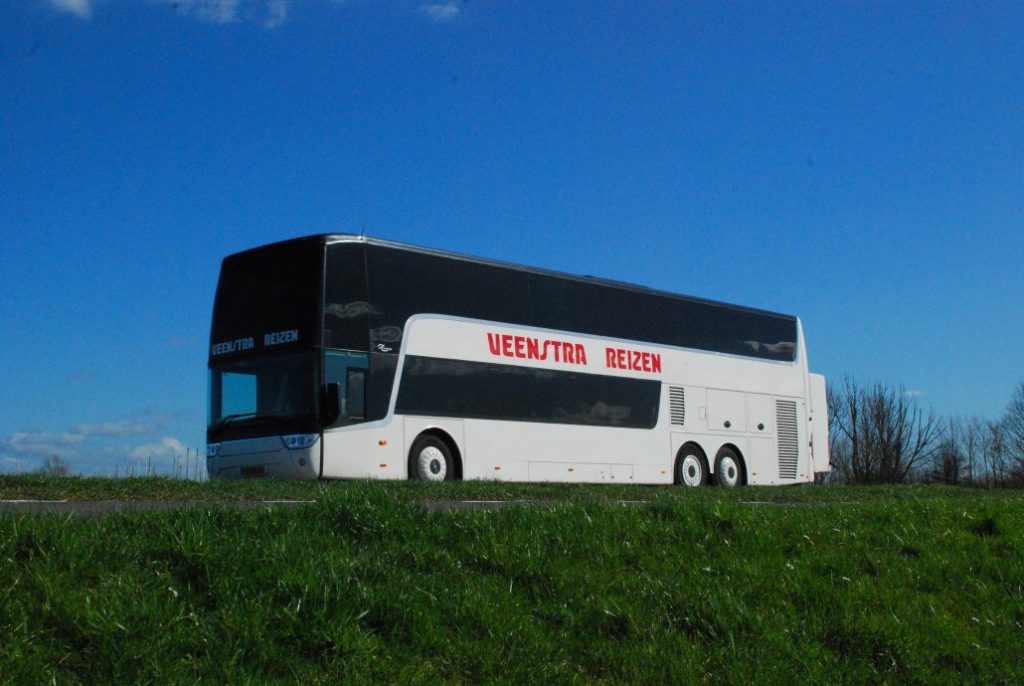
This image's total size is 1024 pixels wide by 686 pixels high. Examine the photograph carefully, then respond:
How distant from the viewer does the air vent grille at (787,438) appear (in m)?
27.9

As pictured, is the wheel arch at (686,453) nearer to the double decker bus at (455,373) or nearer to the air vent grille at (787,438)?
the double decker bus at (455,373)

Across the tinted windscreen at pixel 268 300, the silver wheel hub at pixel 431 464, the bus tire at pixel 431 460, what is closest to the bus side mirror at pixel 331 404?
the tinted windscreen at pixel 268 300

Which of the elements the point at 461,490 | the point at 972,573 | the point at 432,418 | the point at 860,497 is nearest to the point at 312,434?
the point at 432,418

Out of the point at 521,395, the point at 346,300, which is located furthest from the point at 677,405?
the point at 346,300

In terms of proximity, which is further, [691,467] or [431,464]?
[691,467]

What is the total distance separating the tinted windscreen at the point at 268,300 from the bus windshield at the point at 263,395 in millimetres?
245

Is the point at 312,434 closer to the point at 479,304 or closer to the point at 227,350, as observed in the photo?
the point at 227,350

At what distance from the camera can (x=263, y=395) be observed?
1881 cm

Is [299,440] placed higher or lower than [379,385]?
lower

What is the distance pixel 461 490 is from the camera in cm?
1514

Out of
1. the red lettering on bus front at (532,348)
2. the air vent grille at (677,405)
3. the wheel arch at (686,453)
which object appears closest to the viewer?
the red lettering on bus front at (532,348)

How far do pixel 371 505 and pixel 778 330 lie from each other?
69.4 feet

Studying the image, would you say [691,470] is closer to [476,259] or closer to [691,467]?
[691,467]

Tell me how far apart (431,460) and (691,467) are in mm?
8003
